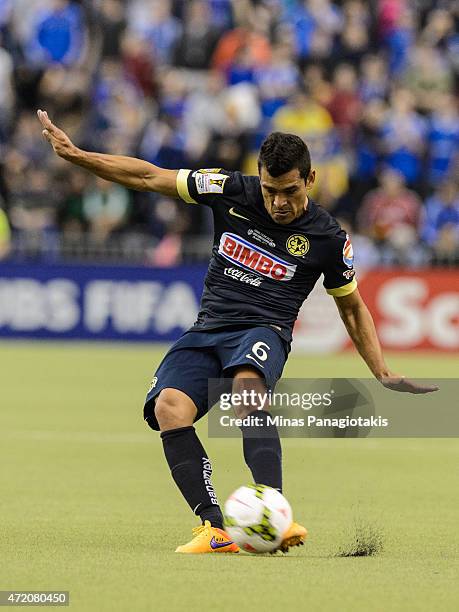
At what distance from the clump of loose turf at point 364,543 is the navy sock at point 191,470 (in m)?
0.69

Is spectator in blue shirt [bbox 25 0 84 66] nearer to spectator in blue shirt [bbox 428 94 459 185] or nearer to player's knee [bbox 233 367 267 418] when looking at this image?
spectator in blue shirt [bbox 428 94 459 185]

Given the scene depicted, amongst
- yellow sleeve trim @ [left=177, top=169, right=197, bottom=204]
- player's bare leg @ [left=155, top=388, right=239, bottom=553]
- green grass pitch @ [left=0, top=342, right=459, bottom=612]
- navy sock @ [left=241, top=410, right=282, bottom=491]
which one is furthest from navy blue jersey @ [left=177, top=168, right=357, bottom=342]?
green grass pitch @ [left=0, top=342, right=459, bottom=612]

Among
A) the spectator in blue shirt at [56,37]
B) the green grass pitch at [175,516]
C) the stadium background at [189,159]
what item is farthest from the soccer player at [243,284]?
the spectator in blue shirt at [56,37]

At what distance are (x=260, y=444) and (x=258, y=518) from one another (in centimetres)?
48

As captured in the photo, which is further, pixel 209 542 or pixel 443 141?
pixel 443 141

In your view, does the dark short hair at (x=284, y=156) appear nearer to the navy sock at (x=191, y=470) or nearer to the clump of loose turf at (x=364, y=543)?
the navy sock at (x=191, y=470)

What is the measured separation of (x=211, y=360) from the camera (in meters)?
7.98

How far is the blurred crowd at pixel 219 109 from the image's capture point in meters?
22.4

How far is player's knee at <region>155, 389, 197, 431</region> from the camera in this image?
7.74m

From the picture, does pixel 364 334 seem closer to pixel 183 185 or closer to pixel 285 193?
pixel 285 193

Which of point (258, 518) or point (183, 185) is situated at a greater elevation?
point (183, 185)

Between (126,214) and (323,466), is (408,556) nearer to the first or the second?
(323,466)

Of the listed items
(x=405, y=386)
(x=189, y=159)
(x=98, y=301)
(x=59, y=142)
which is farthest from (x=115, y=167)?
(x=98, y=301)

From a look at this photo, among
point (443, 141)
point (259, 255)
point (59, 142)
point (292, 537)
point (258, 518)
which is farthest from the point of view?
point (443, 141)
